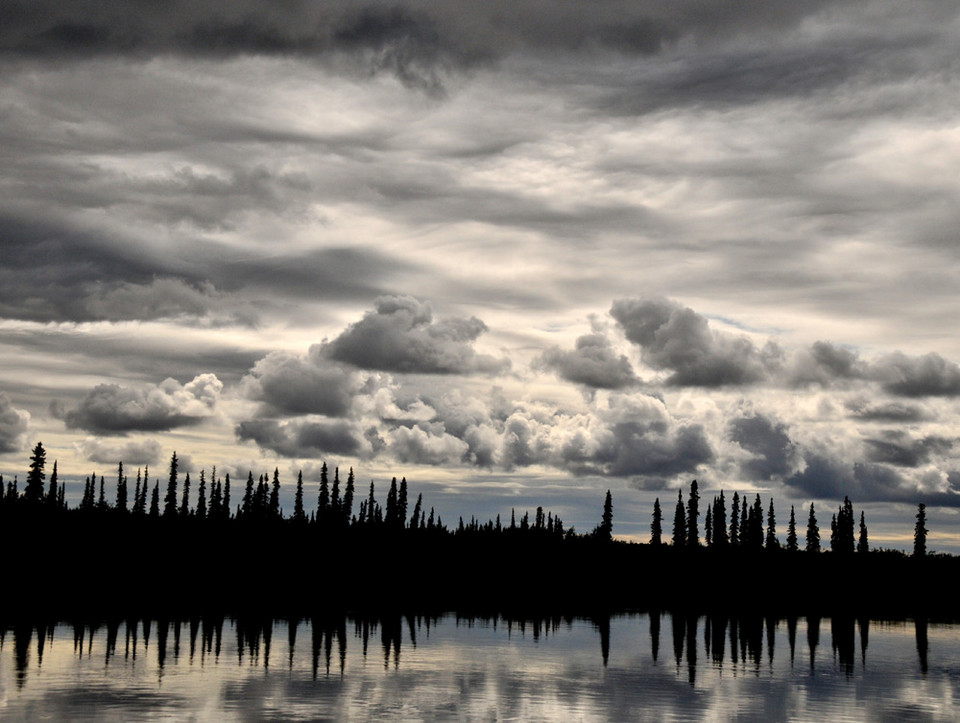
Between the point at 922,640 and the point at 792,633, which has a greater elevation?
the point at 792,633

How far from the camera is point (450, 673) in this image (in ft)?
215

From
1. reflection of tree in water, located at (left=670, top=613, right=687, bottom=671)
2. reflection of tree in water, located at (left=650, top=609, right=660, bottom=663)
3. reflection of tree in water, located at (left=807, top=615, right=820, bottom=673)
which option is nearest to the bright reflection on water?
reflection of tree in water, located at (left=670, top=613, right=687, bottom=671)

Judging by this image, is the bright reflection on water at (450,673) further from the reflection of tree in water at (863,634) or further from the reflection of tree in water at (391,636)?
the reflection of tree in water at (863,634)

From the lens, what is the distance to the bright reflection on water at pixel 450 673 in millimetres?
51250

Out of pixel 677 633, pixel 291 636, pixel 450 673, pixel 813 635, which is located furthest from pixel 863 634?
pixel 450 673

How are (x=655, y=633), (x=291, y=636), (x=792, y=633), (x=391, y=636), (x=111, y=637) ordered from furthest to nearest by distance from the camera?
(x=792, y=633) < (x=655, y=633) < (x=391, y=636) < (x=291, y=636) < (x=111, y=637)

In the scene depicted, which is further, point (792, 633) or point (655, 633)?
point (792, 633)

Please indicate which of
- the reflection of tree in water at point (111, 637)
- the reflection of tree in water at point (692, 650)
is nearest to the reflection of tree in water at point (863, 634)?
the reflection of tree in water at point (692, 650)

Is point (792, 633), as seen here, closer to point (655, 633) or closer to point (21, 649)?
point (655, 633)

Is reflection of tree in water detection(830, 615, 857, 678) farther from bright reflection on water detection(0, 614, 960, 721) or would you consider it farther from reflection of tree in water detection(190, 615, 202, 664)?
reflection of tree in water detection(190, 615, 202, 664)

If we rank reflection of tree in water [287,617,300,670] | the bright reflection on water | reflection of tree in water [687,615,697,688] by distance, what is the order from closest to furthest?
1. the bright reflection on water
2. reflection of tree in water [687,615,697,688]
3. reflection of tree in water [287,617,300,670]

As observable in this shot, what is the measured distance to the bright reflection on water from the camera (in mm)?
51250

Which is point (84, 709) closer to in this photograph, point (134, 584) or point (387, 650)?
point (387, 650)

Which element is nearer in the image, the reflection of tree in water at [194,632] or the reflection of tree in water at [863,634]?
the reflection of tree in water at [194,632]
